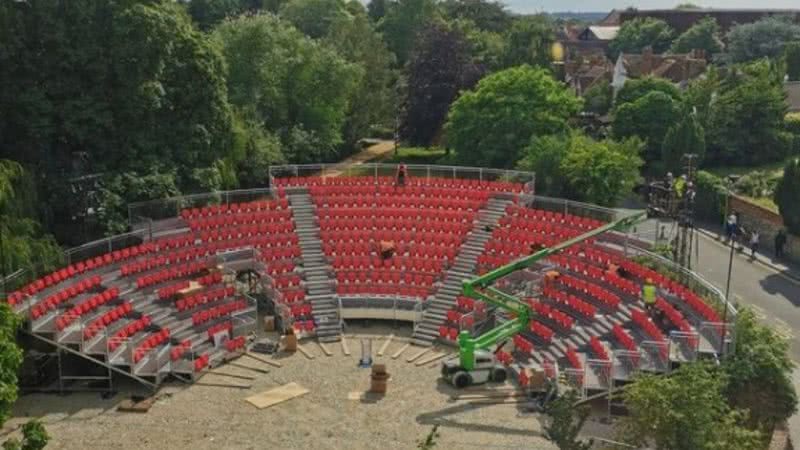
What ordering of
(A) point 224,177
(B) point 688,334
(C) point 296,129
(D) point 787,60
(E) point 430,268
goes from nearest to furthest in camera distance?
(B) point 688,334 → (E) point 430,268 → (A) point 224,177 → (C) point 296,129 → (D) point 787,60

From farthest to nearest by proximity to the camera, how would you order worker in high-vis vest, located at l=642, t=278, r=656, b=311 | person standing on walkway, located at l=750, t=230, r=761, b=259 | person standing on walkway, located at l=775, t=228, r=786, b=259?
person standing on walkway, located at l=750, t=230, r=761, b=259 < person standing on walkway, located at l=775, t=228, r=786, b=259 < worker in high-vis vest, located at l=642, t=278, r=656, b=311

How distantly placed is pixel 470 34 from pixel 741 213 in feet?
100

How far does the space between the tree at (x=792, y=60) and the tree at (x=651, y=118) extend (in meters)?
31.7

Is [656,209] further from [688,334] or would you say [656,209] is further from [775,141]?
[775,141]

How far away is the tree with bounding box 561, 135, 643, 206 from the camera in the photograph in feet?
121

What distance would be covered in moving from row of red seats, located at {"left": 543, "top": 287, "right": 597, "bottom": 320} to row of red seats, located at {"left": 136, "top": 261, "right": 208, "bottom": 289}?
42.9 feet

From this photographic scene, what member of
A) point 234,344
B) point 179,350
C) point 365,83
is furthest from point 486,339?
point 365,83

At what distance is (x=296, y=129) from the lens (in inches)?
1892

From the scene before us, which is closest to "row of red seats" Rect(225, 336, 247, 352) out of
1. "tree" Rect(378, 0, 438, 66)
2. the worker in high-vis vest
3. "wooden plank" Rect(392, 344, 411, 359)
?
"wooden plank" Rect(392, 344, 411, 359)

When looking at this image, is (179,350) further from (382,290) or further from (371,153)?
(371,153)

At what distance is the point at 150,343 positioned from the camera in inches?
1008

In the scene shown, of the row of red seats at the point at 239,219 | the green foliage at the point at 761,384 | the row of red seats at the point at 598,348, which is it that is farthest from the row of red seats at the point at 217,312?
the green foliage at the point at 761,384

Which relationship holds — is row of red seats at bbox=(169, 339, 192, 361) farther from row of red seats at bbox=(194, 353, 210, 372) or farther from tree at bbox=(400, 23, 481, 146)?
tree at bbox=(400, 23, 481, 146)

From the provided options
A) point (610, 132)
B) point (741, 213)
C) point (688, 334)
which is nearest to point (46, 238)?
point (688, 334)
